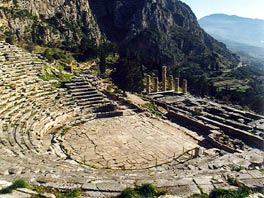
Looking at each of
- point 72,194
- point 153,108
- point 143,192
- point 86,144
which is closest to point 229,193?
point 143,192

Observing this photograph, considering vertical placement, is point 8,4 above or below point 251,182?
above

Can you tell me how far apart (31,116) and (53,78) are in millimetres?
7066

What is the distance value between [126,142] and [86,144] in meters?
2.26

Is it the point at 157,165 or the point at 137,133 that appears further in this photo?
the point at 137,133

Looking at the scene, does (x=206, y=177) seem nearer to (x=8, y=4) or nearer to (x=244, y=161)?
(x=244, y=161)

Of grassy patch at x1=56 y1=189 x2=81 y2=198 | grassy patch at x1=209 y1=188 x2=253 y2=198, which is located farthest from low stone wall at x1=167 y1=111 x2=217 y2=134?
grassy patch at x1=56 y1=189 x2=81 y2=198

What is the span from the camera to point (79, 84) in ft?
89.5

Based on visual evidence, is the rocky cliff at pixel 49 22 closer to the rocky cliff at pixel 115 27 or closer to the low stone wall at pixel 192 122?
the rocky cliff at pixel 115 27

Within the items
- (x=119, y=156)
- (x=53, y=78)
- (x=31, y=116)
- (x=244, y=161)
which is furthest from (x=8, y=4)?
(x=244, y=161)

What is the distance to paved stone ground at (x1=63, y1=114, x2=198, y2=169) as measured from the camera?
16922 millimetres

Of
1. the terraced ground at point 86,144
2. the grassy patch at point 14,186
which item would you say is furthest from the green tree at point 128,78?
the grassy patch at point 14,186

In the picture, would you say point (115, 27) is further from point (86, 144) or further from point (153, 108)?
point (86, 144)

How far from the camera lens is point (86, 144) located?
18984 millimetres

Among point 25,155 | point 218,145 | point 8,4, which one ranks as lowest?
point 218,145
